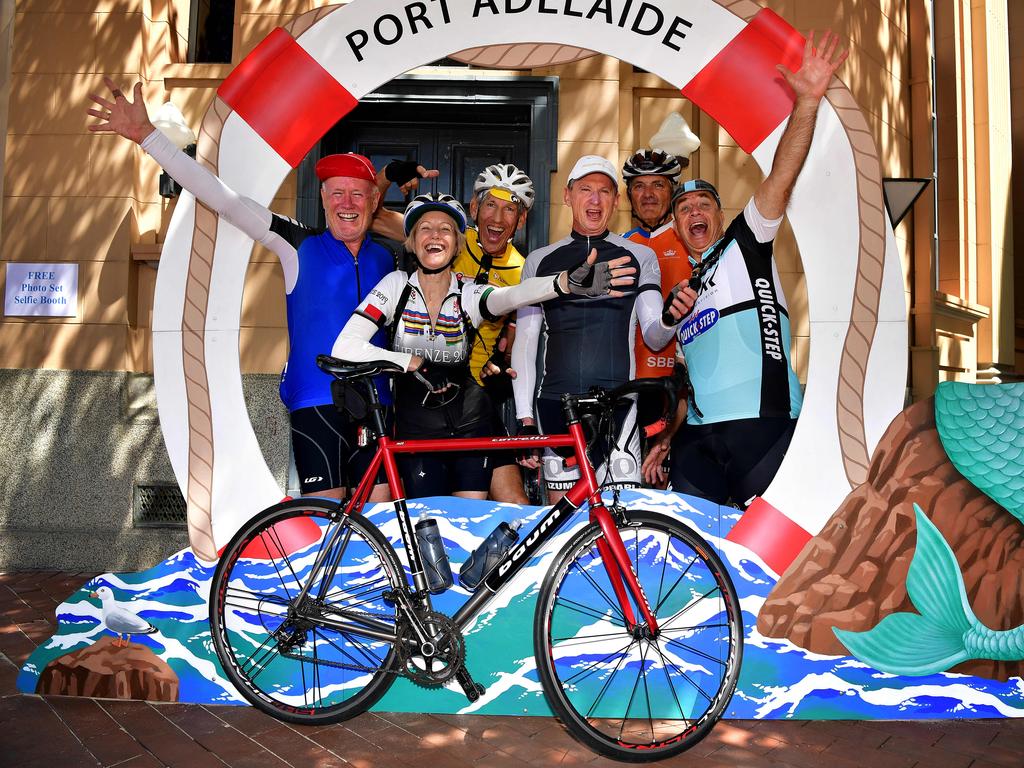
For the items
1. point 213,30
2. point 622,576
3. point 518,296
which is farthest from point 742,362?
point 213,30

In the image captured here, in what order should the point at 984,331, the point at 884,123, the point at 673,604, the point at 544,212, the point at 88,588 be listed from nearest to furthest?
the point at 673,604 → the point at 88,588 → the point at 544,212 → the point at 884,123 → the point at 984,331

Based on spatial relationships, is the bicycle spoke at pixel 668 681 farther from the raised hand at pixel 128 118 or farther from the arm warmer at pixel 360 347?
the raised hand at pixel 128 118

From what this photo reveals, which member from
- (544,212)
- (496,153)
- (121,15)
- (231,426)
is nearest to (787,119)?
(231,426)

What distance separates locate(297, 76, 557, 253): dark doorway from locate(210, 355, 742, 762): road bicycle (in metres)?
3.37

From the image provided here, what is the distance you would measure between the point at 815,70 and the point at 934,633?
2055 millimetres

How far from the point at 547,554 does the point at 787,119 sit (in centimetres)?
183

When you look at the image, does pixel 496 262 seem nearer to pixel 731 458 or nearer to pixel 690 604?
pixel 731 458

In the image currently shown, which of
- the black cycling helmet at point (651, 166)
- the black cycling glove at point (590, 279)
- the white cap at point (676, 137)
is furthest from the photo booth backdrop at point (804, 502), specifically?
the white cap at point (676, 137)

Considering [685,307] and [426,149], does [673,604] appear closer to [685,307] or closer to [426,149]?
[685,307]

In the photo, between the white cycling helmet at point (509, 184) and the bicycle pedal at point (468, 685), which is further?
the white cycling helmet at point (509, 184)

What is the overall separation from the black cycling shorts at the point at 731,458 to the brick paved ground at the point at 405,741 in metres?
0.84

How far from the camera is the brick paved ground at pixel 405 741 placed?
2693mm

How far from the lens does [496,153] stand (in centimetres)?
618

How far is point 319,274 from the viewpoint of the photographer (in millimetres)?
3342
